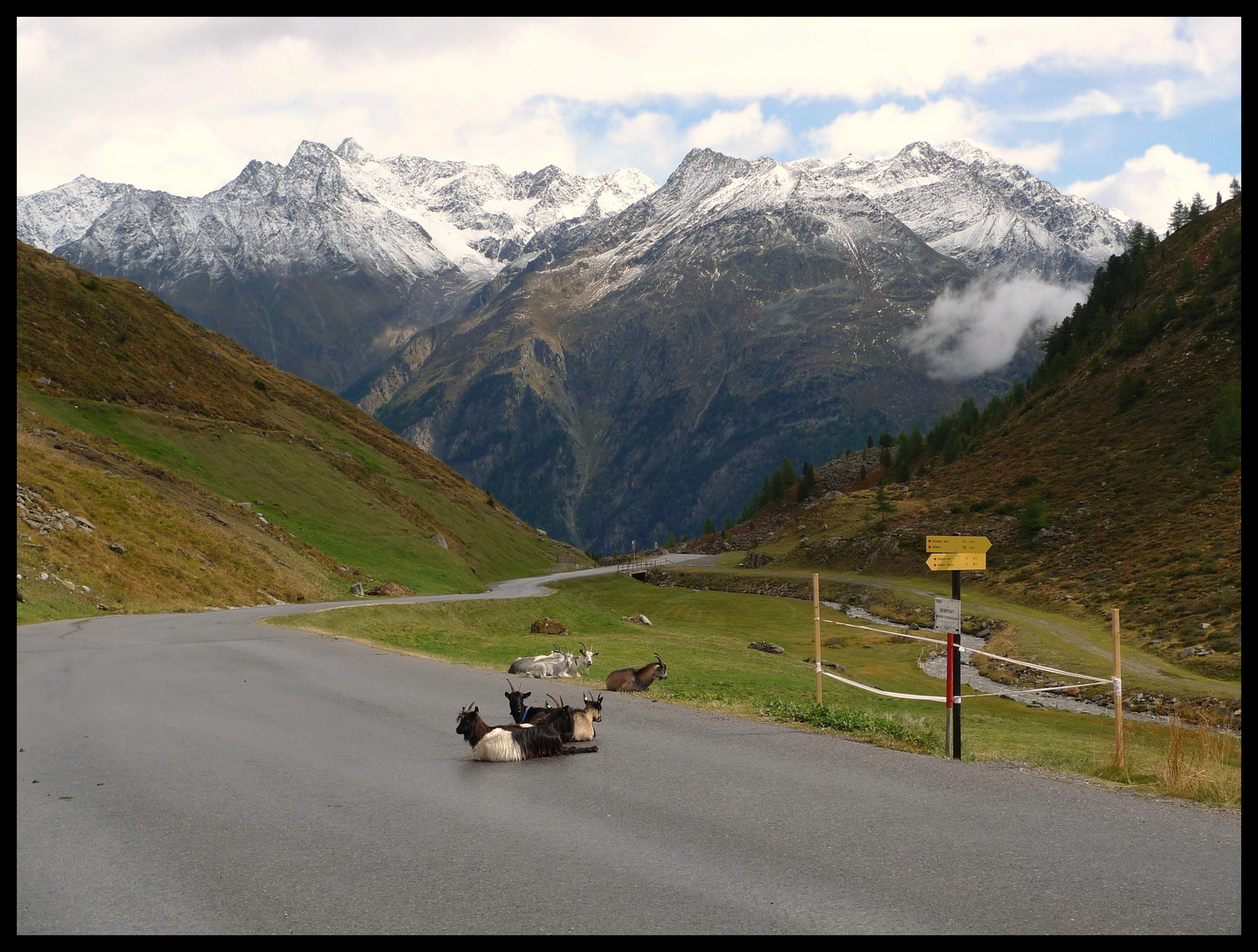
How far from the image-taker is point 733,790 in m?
11.4

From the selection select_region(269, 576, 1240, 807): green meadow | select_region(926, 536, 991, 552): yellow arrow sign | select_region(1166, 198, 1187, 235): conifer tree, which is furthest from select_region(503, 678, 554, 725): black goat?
select_region(1166, 198, 1187, 235): conifer tree

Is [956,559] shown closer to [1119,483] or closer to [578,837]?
[578,837]

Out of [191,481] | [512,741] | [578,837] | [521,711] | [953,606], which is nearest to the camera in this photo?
[578,837]

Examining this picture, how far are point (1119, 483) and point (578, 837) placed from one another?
114863 millimetres

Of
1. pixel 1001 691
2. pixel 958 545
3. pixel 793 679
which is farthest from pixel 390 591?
pixel 958 545

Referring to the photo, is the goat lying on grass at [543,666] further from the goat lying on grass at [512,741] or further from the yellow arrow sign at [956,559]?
the yellow arrow sign at [956,559]

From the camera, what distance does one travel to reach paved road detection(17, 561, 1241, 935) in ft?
24.8

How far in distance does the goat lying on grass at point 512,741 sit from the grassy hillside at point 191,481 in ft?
102

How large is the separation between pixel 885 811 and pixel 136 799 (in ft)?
31.0

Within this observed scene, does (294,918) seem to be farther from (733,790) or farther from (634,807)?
(733,790)

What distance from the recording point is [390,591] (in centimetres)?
6881

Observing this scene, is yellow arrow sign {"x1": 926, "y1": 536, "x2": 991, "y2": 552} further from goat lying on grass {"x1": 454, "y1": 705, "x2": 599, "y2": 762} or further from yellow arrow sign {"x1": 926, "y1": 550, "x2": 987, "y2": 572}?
goat lying on grass {"x1": 454, "y1": 705, "x2": 599, "y2": 762}

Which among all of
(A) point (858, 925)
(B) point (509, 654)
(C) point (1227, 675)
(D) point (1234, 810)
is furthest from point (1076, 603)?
(A) point (858, 925)

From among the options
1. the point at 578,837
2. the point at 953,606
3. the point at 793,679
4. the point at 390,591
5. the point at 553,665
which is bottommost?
the point at 390,591
